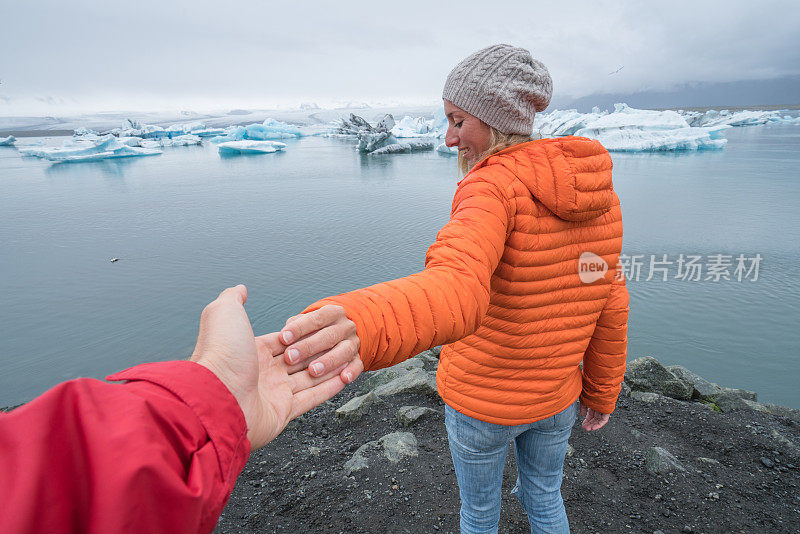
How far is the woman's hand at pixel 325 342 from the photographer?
0.83 metres

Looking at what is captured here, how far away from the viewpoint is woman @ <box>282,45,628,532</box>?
875mm

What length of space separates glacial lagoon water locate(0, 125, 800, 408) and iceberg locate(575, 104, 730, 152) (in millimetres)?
5808

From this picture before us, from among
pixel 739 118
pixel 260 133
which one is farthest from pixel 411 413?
pixel 739 118

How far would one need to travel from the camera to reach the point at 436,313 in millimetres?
885

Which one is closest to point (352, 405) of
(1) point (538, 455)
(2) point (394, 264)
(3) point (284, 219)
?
(1) point (538, 455)

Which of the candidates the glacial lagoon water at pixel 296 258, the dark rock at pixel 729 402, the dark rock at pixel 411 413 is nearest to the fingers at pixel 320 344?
the dark rock at pixel 411 413

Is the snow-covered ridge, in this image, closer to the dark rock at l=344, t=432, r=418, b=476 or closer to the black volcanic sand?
the black volcanic sand

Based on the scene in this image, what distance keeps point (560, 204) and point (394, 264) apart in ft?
20.8

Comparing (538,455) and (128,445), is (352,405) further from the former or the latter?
(128,445)

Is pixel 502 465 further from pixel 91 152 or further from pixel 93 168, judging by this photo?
pixel 91 152

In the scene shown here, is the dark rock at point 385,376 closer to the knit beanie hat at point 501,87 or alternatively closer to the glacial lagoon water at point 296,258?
the glacial lagoon water at point 296,258

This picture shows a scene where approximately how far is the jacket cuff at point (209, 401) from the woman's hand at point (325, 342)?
0.18 m

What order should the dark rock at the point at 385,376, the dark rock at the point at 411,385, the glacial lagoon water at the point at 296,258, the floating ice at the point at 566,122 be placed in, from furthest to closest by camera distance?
the floating ice at the point at 566,122, the glacial lagoon water at the point at 296,258, the dark rock at the point at 385,376, the dark rock at the point at 411,385

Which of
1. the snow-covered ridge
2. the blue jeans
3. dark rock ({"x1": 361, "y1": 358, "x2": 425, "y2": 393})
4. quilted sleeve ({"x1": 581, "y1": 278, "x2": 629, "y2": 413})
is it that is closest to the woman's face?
quilted sleeve ({"x1": 581, "y1": 278, "x2": 629, "y2": 413})
